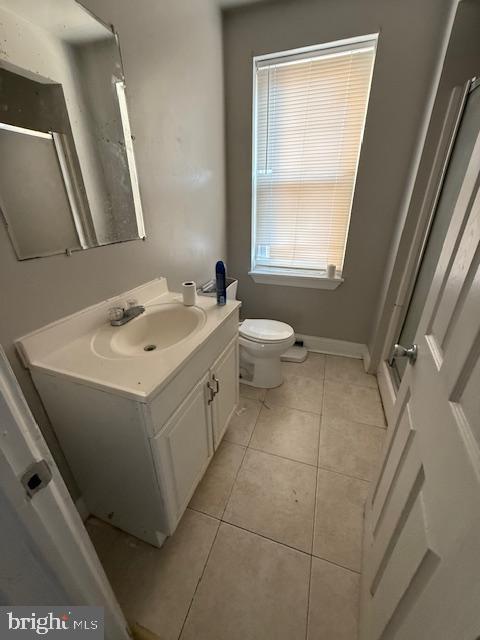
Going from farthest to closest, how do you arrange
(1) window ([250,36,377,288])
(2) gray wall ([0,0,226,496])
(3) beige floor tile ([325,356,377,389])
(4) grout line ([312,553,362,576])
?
(3) beige floor tile ([325,356,377,389]) → (1) window ([250,36,377,288]) → (4) grout line ([312,553,362,576]) → (2) gray wall ([0,0,226,496])

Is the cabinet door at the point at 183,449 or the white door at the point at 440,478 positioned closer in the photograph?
the white door at the point at 440,478

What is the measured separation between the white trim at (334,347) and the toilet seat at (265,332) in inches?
22.2

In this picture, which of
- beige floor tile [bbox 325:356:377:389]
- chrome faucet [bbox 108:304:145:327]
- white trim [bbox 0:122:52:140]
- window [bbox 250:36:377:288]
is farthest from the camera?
beige floor tile [bbox 325:356:377:389]

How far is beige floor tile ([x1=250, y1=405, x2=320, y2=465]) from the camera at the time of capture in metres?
1.47

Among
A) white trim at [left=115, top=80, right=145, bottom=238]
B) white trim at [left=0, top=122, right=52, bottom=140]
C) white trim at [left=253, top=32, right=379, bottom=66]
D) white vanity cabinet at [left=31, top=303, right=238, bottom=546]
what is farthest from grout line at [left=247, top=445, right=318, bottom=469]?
white trim at [left=253, top=32, right=379, bottom=66]

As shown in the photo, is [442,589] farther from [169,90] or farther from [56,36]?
[169,90]

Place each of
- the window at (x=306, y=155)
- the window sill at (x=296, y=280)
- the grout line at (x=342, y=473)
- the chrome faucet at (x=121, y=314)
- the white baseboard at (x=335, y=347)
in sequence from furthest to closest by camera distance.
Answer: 1. the white baseboard at (x=335, y=347)
2. the window sill at (x=296, y=280)
3. the window at (x=306, y=155)
4. the grout line at (x=342, y=473)
5. the chrome faucet at (x=121, y=314)

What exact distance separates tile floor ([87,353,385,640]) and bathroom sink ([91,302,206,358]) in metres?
0.73

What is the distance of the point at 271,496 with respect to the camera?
1255 millimetres

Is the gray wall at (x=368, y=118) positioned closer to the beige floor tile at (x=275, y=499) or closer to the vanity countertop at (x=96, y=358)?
the beige floor tile at (x=275, y=499)

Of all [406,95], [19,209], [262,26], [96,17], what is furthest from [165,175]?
[406,95]

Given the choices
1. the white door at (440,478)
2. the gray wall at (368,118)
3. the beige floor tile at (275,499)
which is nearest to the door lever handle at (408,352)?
the white door at (440,478)

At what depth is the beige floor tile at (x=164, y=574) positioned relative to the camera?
0.90 meters

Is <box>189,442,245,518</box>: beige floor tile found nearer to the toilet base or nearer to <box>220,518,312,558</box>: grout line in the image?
<box>220,518,312,558</box>: grout line
